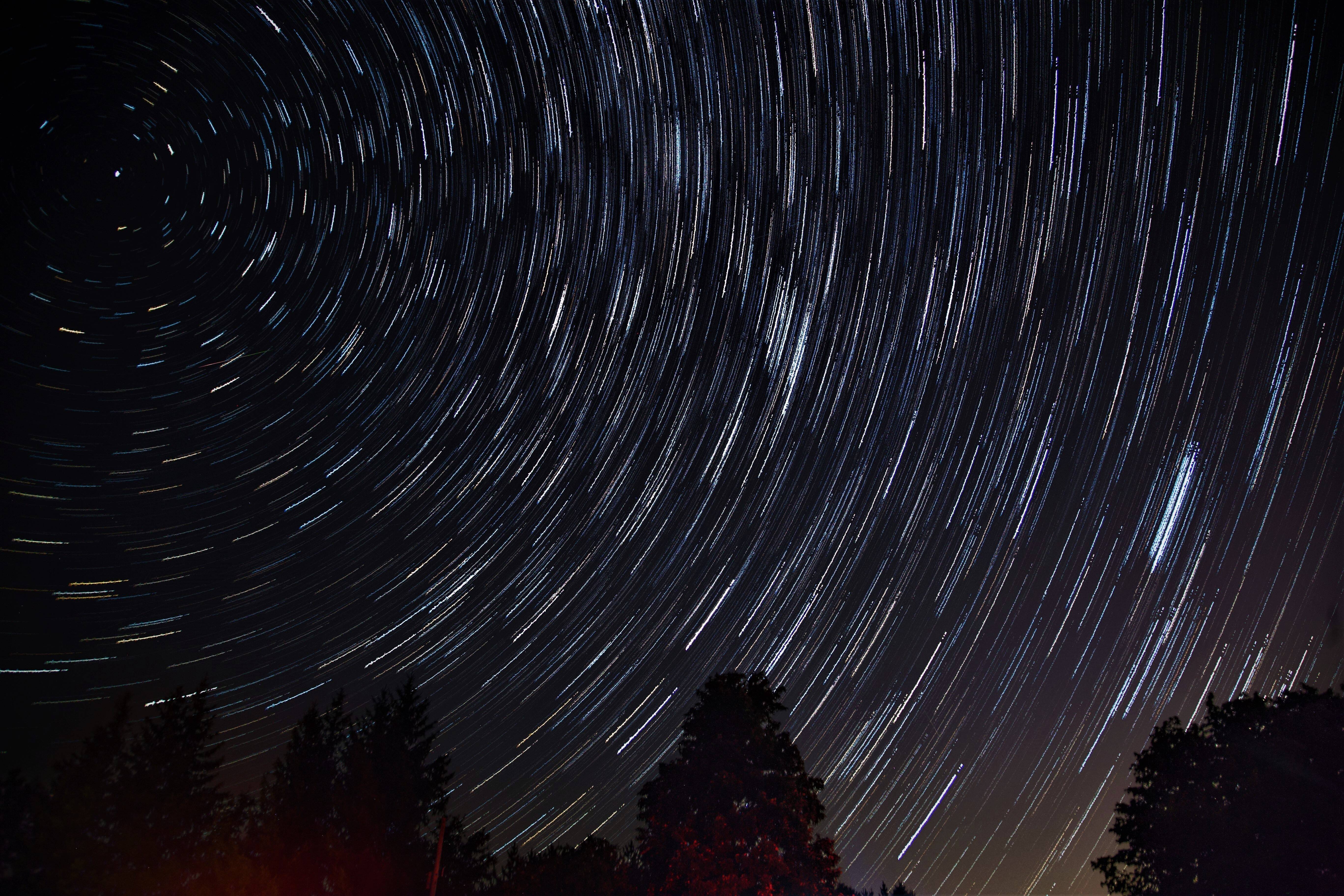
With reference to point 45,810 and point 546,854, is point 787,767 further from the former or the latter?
point 546,854

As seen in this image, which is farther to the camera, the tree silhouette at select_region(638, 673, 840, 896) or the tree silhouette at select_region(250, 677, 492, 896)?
the tree silhouette at select_region(250, 677, 492, 896)

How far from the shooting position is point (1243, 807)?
17281 millimetres

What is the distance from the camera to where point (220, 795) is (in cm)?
2217

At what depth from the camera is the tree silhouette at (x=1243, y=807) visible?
1609 cm

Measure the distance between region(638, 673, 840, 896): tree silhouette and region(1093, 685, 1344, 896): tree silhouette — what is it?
9.02 metres

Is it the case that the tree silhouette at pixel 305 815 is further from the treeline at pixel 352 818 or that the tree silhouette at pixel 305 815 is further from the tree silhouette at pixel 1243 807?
the tree silhouette at pixel 1243 807

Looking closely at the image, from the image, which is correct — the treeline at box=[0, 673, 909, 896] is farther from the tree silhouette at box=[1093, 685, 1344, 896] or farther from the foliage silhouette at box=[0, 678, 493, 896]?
the tree silhouette at box=[1093, 685, 1344, 896]

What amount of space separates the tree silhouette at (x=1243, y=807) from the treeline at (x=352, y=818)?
28.5 feet

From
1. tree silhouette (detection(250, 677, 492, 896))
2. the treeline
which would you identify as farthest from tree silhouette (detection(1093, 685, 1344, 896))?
tree silhouette (detection(250, 677, 492, 896))

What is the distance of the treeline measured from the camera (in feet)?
57.2

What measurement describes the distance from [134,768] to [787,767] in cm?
1973

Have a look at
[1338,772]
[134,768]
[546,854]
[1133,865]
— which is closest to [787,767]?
[1133,865]

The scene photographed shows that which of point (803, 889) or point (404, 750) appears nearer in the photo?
point (803, 889)

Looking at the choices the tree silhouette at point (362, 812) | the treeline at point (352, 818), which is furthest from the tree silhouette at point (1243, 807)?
the tree silhouette at point (362, 812)
